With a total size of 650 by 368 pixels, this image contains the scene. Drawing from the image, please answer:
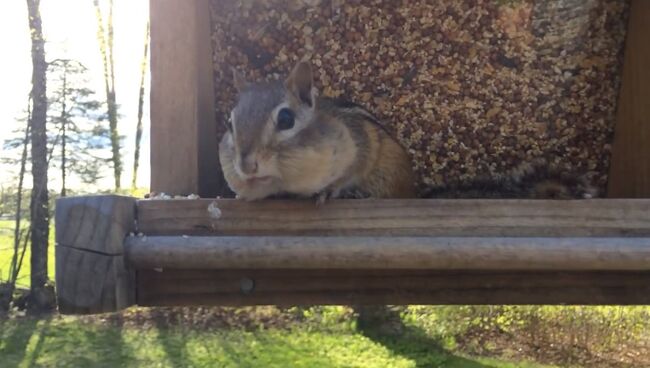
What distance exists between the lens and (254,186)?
4.88 ft

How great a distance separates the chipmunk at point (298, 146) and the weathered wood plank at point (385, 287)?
0.55 ft

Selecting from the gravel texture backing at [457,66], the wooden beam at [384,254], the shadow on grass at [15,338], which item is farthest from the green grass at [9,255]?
the wooden beam at [384,254]

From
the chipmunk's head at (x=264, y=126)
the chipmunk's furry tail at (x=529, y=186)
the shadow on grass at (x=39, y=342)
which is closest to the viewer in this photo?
the chipmunk's head at (x=264, y=126)

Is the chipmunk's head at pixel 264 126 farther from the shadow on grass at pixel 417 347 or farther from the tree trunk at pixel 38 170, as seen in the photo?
the tree trunk at pixel 38 170

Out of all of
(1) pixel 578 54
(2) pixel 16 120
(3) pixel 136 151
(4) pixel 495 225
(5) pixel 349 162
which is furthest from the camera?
(3) pixel 136 151

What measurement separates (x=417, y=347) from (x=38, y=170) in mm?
3513

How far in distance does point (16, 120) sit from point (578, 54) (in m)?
5.78

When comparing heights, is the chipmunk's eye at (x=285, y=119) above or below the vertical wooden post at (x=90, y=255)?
above

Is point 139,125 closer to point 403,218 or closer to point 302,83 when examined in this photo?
point 302,83

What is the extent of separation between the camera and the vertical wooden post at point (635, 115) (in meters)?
1.95

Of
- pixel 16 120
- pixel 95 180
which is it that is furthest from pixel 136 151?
pixel 16 120

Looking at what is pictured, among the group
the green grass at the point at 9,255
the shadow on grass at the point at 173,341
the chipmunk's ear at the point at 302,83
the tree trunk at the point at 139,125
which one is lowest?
Result: the shadow on grass at the point at 173,341

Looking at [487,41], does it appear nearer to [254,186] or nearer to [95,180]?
[254,186]

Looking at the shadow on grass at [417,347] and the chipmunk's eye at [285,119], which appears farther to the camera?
the shadow on grass at [417,347]
